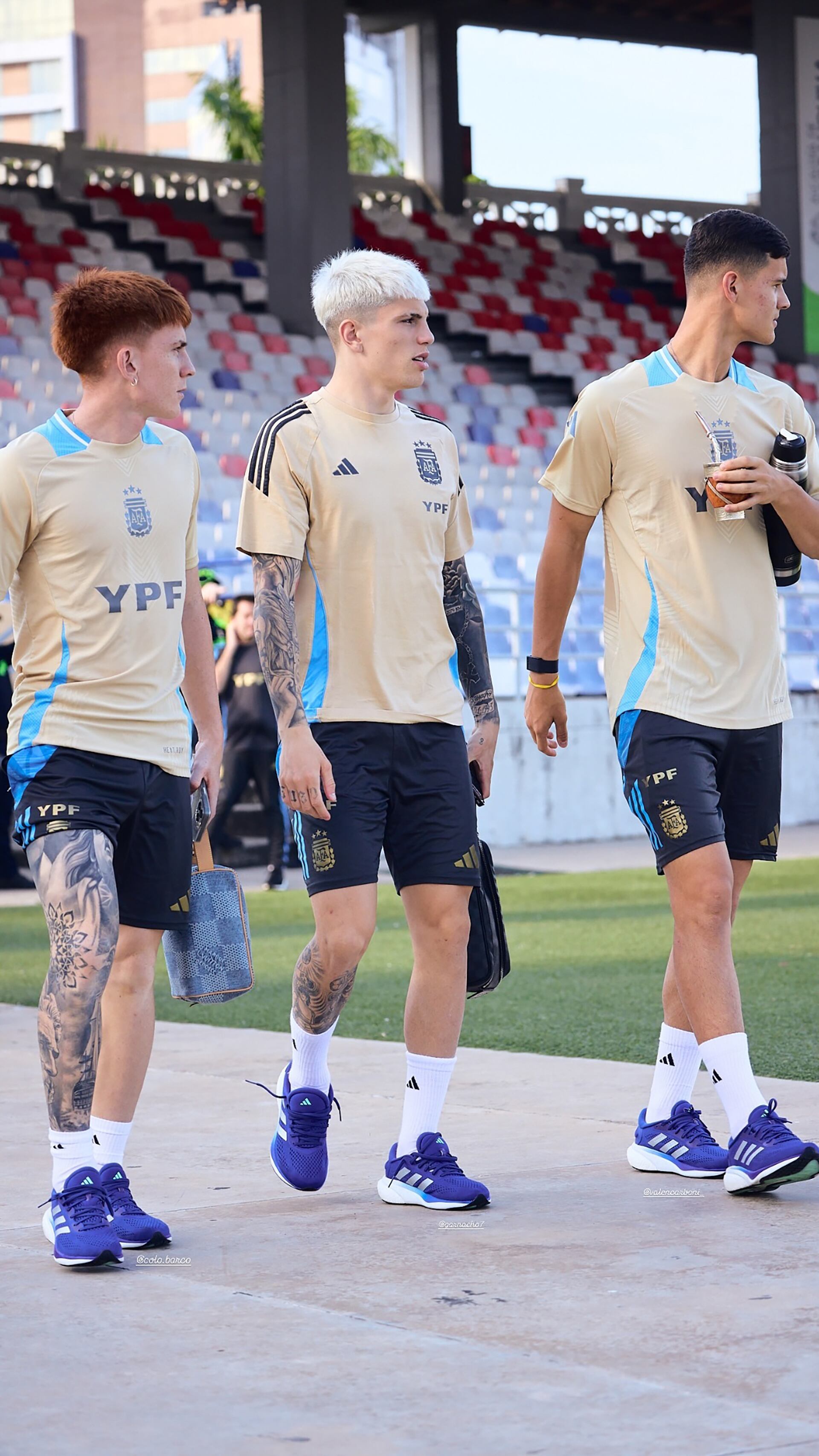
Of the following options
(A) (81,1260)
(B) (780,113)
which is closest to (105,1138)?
(A) (81,1260)

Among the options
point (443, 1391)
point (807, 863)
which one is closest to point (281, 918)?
point (807, 863)

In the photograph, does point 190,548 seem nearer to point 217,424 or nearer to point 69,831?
point 69,831

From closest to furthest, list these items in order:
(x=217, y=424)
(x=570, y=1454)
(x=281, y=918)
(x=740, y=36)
→ (x=570, y=1454)
(x=281, y=918)
(x=217, y=424)
(x=740, y=36)

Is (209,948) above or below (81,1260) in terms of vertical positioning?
above

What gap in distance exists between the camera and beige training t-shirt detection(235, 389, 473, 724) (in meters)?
4.01

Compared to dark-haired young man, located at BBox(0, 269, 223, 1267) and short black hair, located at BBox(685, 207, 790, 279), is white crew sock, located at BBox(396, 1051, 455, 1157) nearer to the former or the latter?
dark-haired young man, located at BBox(0, 269, 223, 1267)

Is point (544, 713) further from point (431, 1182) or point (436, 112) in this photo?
point (436, 112)

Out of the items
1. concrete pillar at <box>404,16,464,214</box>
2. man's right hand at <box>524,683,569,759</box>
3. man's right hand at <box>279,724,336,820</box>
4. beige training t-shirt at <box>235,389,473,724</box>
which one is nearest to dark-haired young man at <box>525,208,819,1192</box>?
man's right hand at <box>524,683,569,759</box>

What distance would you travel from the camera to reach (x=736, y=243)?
13.8 ft

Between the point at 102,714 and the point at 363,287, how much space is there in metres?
1.12

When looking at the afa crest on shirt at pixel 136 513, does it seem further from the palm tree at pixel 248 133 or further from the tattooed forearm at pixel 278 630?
the palm tree at pixel 248 133

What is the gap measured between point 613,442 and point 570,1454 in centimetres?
234

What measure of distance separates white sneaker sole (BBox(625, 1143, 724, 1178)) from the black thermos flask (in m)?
1.27

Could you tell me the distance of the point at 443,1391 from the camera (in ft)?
8.86
